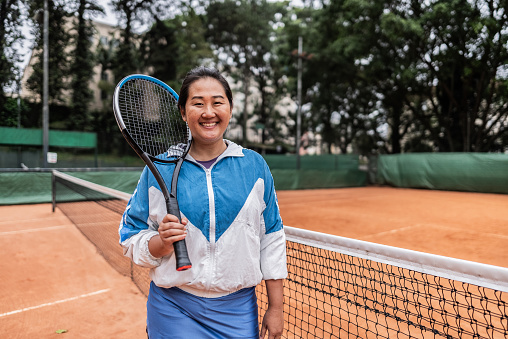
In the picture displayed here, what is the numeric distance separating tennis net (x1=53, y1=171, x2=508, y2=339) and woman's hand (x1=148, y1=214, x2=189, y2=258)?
3.36 ft

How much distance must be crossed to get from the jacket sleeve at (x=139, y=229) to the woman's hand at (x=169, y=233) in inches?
2.6

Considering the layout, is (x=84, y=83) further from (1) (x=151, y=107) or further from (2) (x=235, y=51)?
(1) (x=151, y=107)

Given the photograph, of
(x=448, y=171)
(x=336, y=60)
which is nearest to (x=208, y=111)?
(x=448, y=171)

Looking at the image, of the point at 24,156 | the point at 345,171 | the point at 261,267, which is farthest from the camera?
the point at 345,171

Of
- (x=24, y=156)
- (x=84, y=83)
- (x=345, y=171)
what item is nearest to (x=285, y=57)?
(x=345, y=171)

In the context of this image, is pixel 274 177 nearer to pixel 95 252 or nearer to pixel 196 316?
pixel 95 252

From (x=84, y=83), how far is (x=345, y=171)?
62.8 ft

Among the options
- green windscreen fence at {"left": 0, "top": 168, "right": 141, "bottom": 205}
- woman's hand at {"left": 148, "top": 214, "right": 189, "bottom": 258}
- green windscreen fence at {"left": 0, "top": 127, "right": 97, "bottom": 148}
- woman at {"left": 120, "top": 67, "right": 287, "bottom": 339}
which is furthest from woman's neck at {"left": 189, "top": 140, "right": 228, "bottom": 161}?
green windscreen fence at {"left": 0, "top": 127, "right": 97, "bottom": 148}

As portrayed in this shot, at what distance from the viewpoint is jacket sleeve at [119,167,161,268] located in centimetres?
128

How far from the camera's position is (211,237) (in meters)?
1.32

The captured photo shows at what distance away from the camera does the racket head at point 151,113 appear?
6.11 ft

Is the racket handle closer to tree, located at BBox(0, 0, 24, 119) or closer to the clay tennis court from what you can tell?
the clay tennis court

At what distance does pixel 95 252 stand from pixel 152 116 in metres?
4.25

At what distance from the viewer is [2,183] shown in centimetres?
1063
